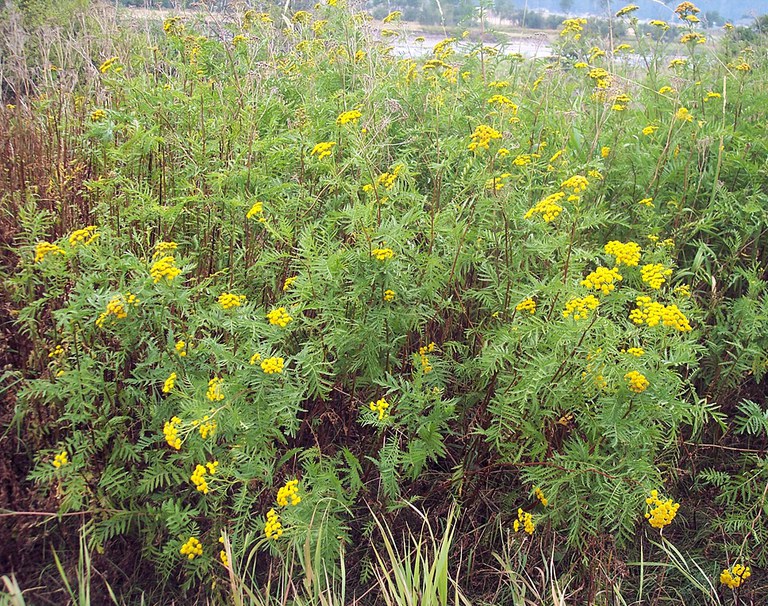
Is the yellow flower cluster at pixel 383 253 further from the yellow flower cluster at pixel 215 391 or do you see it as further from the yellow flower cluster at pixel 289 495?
the yellow flower cluster at pixel 289 495

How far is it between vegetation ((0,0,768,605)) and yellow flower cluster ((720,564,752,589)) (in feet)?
0.03

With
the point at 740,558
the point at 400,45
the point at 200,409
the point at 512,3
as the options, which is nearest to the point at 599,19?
the point at 512,3

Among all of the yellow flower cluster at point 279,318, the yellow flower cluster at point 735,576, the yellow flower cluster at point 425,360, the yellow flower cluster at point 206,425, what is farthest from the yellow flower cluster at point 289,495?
the yellow flower cluster at point 735,576

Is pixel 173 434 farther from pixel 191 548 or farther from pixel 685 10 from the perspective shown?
pixel 685 10

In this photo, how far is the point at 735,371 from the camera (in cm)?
250

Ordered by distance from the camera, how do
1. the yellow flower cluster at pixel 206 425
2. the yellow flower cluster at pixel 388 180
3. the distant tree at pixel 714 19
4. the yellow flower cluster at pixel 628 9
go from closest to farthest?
the yellow flower cluster at pixel 206 425
the yellow flower cluster at pixel 388 180
the yellow flower cluster at pixel 628 9
the distant tree at pixel 714 19

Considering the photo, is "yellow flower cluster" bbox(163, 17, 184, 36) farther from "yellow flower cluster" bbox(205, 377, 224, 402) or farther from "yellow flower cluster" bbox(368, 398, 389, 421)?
"yellow flower cluster" bbox(368, 398, 389, 421)

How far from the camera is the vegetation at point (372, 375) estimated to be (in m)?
1.92

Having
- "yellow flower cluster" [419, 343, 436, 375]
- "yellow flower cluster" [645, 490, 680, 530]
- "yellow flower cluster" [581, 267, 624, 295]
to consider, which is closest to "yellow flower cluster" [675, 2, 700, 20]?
"yellow flower cluster" [581, 267, 624, 295]

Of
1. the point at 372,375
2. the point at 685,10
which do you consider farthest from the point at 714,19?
the point at 372,375

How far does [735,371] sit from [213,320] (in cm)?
196

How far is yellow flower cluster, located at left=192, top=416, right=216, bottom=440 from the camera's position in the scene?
173 cm

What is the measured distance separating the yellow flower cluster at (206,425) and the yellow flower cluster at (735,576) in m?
1.69

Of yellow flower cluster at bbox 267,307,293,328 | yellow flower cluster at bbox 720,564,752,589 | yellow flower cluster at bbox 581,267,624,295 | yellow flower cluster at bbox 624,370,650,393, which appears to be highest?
yellow flower cluster at bbox 581,267,624,295
